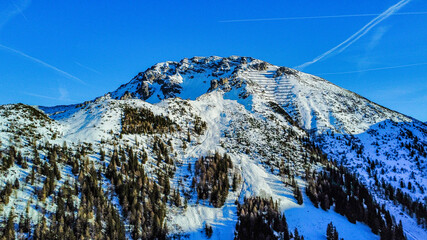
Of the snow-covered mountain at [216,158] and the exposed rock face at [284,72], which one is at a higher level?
the exposed rock face at [284,72]

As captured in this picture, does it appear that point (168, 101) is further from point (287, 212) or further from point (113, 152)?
point (287, 212)

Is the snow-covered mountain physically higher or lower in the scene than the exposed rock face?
lower

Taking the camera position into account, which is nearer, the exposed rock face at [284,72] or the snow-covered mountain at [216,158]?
the snow-covered mountain at [216,158]

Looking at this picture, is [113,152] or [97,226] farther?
[113,152]

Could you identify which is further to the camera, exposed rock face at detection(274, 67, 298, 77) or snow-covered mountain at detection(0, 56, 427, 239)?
exposed rock face at detection(274, 67, 298, 77)

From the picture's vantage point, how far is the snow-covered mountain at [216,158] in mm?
44594

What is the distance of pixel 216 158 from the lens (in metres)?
67.8

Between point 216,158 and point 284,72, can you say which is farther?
point 284,72

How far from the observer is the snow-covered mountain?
146 feet

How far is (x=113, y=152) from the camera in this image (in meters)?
57.3

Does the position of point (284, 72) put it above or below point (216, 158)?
above

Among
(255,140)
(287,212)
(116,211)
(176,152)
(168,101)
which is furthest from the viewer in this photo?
(168,101)

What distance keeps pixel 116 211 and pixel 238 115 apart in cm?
7577

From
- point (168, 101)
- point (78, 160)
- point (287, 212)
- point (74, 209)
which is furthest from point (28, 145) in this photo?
point (168, 101)
